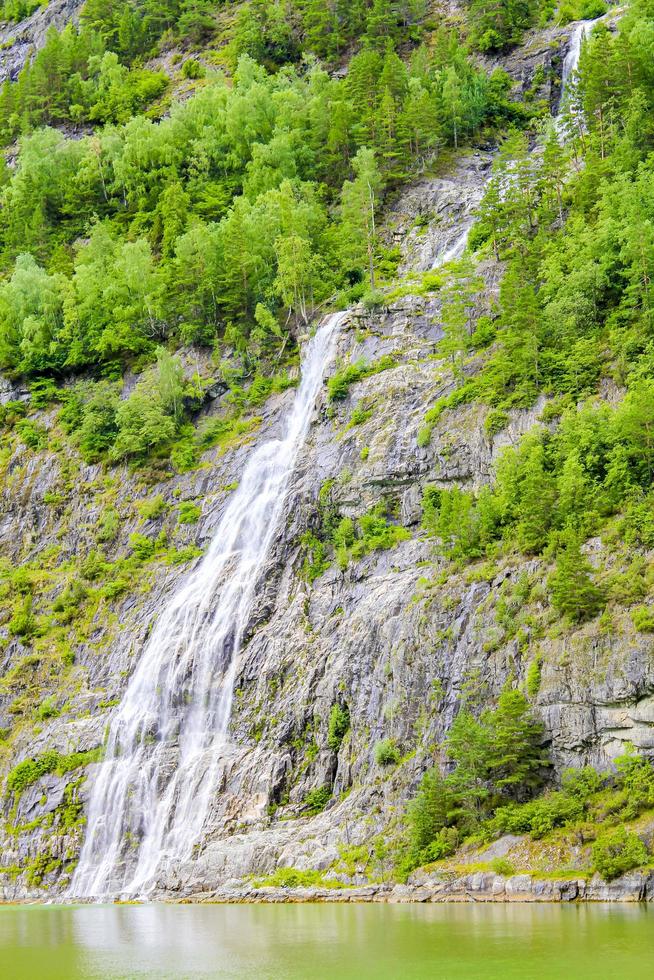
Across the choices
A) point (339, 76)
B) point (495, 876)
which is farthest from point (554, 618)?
point (339, 76)

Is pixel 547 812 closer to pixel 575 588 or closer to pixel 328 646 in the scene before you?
pixel 575 588

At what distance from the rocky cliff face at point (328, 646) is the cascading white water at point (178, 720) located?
114 centimetres

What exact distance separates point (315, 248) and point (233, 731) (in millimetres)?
45749

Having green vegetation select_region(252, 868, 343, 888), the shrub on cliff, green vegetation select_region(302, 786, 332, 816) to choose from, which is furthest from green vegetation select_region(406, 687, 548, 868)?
green vegetation select_region(302, 786, 332, 816)

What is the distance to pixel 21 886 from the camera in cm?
5281

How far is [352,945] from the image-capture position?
83.5 ft

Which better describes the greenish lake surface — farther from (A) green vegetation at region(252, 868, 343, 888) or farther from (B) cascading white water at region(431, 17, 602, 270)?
A: (B) cascading white water at region(431, 17, 602, 270)

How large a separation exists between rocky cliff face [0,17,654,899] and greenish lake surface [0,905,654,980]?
28.4ft

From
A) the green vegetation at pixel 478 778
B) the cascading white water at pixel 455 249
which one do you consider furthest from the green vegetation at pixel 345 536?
the cascading white water at pixel 455 249

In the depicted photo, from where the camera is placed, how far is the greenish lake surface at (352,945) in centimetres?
2147

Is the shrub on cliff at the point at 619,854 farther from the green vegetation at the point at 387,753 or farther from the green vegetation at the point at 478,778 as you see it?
the green vegetation at the point at 387,753

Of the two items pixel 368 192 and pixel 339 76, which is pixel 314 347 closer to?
pixel 368 192

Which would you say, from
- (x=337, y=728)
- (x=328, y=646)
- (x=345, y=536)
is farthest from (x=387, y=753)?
(x=345, y=536)

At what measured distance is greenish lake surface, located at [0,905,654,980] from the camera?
21.5 metres
